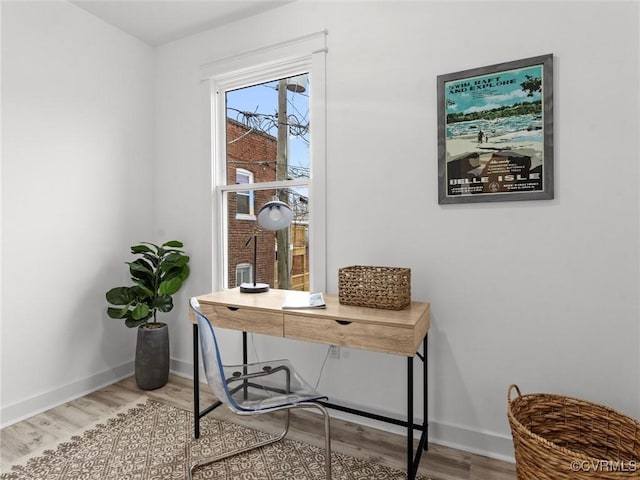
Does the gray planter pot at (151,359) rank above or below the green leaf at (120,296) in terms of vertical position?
below

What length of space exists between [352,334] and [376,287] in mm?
286

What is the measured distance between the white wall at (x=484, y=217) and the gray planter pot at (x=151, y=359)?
0.79 m

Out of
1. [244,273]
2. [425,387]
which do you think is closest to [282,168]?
[244,273]

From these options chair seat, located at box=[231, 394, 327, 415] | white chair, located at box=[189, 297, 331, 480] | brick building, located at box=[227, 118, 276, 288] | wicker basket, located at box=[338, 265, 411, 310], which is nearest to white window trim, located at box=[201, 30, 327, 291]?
brick building, located at box=[227, 118, 276, 288]

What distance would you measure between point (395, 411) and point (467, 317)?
2.36ft

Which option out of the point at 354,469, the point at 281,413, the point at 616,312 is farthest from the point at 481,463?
the point at 281,413

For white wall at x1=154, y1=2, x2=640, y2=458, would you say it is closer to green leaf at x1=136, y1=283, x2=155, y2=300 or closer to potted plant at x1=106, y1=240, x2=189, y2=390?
potted plant at x1=106, y1=240, x2=189, y2=390

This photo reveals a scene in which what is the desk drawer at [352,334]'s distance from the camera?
165cm

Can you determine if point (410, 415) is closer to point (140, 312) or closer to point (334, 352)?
point (334, 352)

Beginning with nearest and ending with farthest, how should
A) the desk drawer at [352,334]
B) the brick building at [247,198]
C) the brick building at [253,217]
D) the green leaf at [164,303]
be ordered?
the desk drawer at [352,334], the brick building at [253,217], the brick building at [247,198], the green leaf at [164,303]

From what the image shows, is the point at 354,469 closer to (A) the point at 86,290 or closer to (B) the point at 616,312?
(B) the point at 616,312

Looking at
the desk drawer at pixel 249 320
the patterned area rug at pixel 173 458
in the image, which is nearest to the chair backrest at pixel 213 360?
the desk drawer at pixel 249 320

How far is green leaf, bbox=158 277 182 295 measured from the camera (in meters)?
2.78

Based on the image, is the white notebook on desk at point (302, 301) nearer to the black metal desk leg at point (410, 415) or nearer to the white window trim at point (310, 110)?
the white window trim at point (310, 110)
